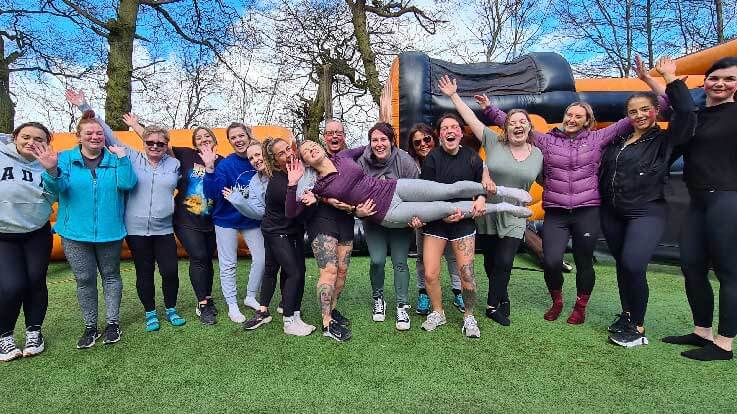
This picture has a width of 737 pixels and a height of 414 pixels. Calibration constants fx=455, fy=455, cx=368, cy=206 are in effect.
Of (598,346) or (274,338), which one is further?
(274,338)

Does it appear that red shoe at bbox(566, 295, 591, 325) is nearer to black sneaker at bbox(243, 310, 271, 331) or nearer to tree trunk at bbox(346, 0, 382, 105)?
black sneaker at bbox(243, 310, 271, 331)

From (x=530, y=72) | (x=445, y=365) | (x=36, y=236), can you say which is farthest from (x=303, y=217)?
(x=530, y=72)

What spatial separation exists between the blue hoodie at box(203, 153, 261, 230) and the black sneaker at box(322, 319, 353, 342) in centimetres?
104

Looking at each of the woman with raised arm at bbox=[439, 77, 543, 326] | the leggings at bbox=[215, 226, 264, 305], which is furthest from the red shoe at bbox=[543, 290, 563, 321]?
the leggings at bbox=[215, 226, 264, 305]

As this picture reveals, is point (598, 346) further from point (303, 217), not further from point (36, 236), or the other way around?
point (36, 236)

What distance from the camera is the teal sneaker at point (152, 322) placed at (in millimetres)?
3512

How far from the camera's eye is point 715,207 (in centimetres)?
278

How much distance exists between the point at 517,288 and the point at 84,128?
3.98 metres

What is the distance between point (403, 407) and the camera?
92.6 inches

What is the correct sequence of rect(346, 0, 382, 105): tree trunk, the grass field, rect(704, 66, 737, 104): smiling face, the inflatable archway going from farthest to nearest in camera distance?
rect(346, 0, 382, 105): tree trunk < the inflatable archway < rect(704, 66, 737, 104): smiling face < the grass field

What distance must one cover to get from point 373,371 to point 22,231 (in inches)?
96.0

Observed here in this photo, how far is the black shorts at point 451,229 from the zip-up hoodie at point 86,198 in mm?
2226

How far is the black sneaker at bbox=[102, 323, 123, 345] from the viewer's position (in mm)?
3264

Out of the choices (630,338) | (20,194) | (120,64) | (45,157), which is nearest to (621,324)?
(630,338)
